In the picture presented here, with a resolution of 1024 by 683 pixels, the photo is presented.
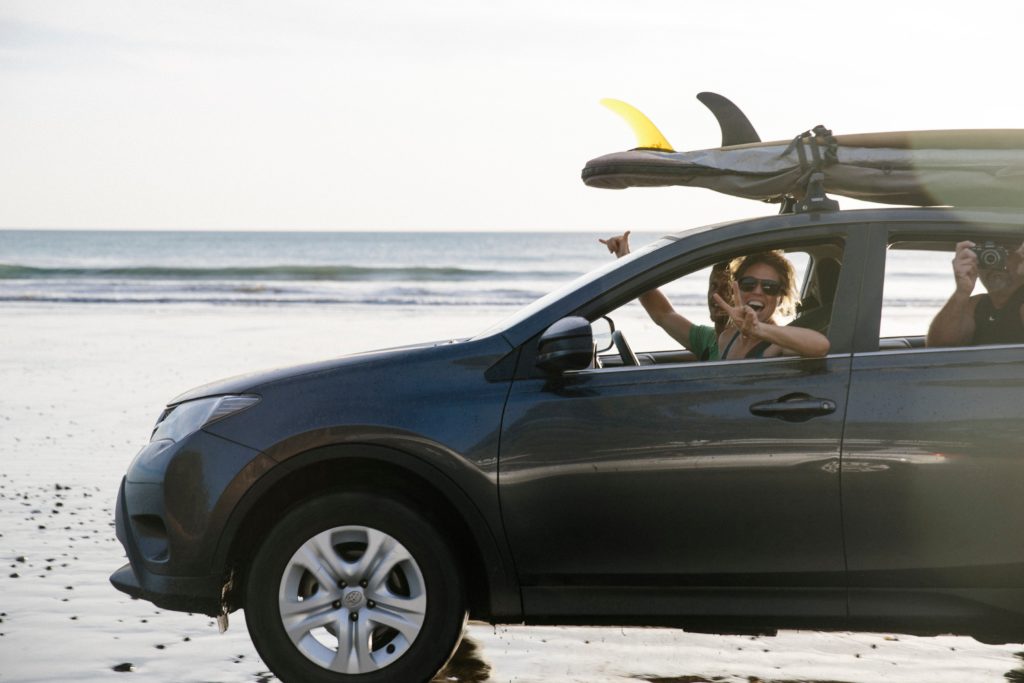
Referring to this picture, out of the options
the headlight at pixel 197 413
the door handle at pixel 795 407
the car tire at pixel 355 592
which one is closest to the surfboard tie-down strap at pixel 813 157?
the door handle at pixel 795 407

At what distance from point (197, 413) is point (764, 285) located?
1.99m

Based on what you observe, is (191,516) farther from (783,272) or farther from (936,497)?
(936,497)

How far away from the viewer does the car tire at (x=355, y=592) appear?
4.09m

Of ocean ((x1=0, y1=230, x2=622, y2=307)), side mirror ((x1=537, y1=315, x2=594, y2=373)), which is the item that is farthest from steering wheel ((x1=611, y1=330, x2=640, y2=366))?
ocean ((x1=0, y1=230, x2=622, y2=307))

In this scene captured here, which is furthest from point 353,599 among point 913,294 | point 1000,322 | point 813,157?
point 913,294

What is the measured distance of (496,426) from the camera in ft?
13.3

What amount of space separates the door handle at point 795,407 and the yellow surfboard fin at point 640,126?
3.70 ft

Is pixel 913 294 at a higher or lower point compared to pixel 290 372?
higher

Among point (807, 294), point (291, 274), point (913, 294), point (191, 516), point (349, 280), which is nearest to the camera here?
point (191, 516)

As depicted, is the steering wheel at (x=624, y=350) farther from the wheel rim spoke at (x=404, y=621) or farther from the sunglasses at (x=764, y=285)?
the wheel rim spoke at (x=404, y=621)

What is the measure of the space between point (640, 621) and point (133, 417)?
24.5ft

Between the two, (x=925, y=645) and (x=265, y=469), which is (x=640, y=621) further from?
(x=925, y=645)

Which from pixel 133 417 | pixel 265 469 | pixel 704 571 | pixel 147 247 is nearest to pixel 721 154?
pixel 704 571

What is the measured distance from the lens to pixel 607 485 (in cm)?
401
